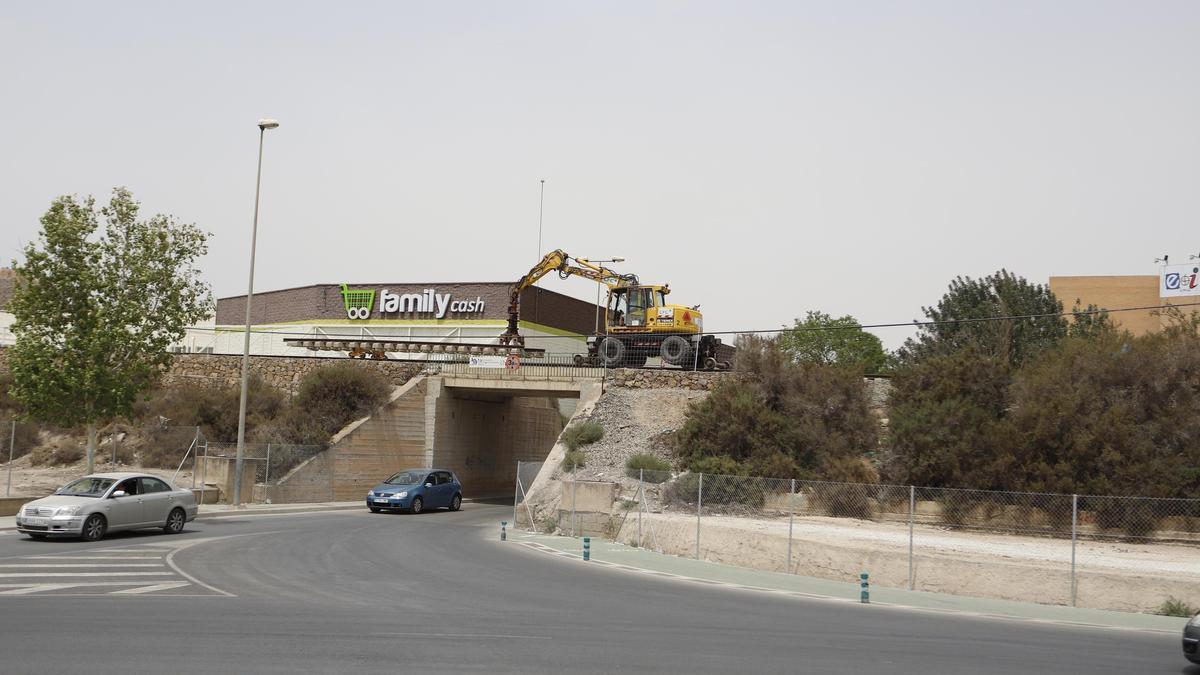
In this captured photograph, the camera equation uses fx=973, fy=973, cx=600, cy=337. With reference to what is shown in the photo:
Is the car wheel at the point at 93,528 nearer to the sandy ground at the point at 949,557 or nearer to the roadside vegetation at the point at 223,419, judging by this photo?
the sandy ground at the point at 949,557

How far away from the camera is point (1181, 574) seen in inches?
645

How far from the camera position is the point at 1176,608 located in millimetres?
15703

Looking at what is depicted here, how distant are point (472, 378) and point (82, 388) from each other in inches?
734

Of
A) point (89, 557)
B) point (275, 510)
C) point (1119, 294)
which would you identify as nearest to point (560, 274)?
point (275, 510)

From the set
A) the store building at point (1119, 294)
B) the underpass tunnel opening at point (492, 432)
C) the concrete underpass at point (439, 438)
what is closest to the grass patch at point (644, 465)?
the concrete underpass at point (439, 438)

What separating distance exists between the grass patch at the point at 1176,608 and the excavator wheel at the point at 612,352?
26.9 m

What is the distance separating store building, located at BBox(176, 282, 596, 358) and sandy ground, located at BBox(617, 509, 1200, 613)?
34.0 metres

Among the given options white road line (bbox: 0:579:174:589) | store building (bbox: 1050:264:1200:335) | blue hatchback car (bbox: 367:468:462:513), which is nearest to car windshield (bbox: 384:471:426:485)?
blue hatchback car (bbox: 367:468:462:513)

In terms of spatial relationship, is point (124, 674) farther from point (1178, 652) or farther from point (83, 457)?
point (83, 457)

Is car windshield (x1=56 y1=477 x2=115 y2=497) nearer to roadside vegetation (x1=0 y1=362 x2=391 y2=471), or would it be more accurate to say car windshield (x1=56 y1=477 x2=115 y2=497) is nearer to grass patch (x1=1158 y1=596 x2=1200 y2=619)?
roadside vegetation (x1=0 y1=362 x2=391 y2=471)

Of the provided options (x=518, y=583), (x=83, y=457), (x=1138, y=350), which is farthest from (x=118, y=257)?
(x=1138, y=350)

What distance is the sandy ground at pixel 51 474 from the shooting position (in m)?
33.2

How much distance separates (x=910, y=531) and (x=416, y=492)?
20.2m

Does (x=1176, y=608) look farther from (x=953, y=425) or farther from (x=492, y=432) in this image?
(x=492, y=432)
